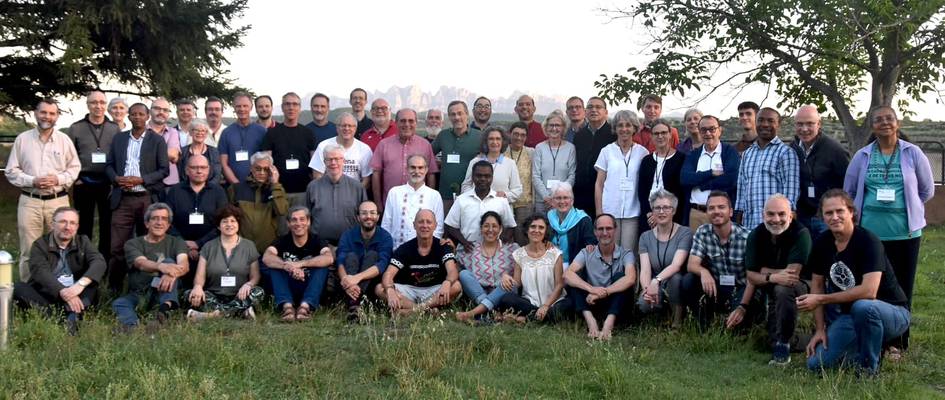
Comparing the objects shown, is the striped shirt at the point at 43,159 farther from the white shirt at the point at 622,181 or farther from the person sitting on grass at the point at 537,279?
the white shirt at the point at 622,181

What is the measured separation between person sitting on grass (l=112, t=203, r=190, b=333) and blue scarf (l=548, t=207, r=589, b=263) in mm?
3327

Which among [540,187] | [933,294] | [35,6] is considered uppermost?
[35,6]

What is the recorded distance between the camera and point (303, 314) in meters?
7.26

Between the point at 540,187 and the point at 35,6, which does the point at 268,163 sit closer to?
the point at 540,187

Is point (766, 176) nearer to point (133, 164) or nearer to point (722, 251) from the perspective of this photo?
point (722, 251)

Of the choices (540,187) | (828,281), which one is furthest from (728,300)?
(540,187)

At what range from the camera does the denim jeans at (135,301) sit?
6871 millimetres


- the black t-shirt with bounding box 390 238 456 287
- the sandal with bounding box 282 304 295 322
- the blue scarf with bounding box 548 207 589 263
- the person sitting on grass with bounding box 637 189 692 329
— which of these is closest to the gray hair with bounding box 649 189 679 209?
the person sitting on grass with bounding box 637 189 692 329

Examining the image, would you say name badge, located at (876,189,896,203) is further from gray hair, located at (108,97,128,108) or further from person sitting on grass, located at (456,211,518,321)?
gray hair, located at (108,97,128,108)

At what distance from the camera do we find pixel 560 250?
7484mm

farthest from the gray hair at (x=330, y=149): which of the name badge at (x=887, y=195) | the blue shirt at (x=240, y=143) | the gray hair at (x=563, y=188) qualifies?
the name badge at (x=887, y=195)

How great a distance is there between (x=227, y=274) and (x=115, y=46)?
8.23m

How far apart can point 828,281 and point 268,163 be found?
200 inches

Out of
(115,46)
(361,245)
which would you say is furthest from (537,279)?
(115,46)
